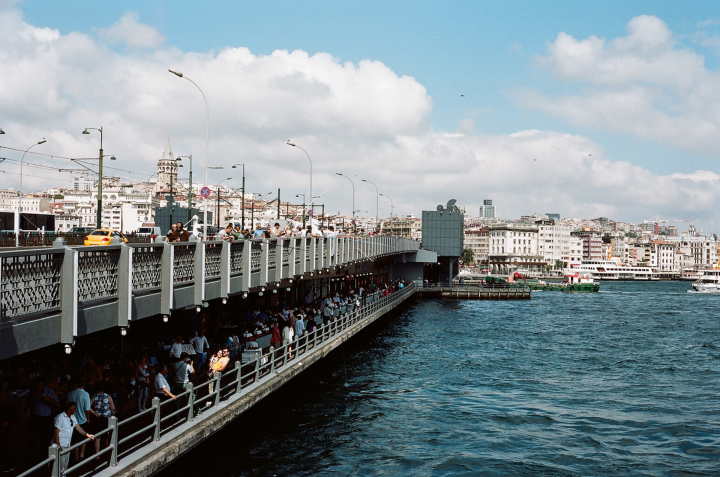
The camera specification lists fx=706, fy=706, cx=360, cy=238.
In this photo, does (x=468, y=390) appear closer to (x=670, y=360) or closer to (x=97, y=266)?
(x=670, y=360)

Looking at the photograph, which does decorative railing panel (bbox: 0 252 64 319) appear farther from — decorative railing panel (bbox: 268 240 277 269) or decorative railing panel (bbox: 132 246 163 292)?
decorative railing panel (bbox: 268 240 277 269)

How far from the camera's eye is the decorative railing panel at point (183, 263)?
15562 mm

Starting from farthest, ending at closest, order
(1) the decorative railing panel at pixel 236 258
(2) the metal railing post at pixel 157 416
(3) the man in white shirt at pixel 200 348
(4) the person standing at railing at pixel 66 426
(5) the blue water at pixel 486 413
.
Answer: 1. (1) the decorative railing panel at pixel 236 258
2. (5) the blue water at pixel 486 413
3. (3) the man in white shirt at pixel 200 348
4. (2) the metal railing post at pixel 157 416
5. (4) the person standing at railing at pixel 66 426

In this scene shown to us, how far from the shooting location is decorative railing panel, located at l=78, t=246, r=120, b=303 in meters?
11.6

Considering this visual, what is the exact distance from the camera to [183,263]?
1608 cm

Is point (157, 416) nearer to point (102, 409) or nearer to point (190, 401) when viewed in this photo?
point (102, 409)

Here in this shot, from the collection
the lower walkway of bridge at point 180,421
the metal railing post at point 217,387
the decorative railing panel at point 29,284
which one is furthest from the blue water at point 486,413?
the decorative railing panel at point 29,284

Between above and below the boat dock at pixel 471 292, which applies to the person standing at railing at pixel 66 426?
above

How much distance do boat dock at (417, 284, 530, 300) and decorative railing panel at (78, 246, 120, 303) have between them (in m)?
74.5

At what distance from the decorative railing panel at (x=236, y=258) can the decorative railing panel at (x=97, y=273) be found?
6.50 m

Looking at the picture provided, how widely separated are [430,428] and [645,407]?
9451mm

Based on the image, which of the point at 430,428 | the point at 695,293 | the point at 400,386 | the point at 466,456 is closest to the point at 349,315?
the point at 400,386

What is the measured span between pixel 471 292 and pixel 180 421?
75344mm

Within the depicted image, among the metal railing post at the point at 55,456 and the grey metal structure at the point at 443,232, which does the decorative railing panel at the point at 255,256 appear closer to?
the metal railing post at the point at 55,456
